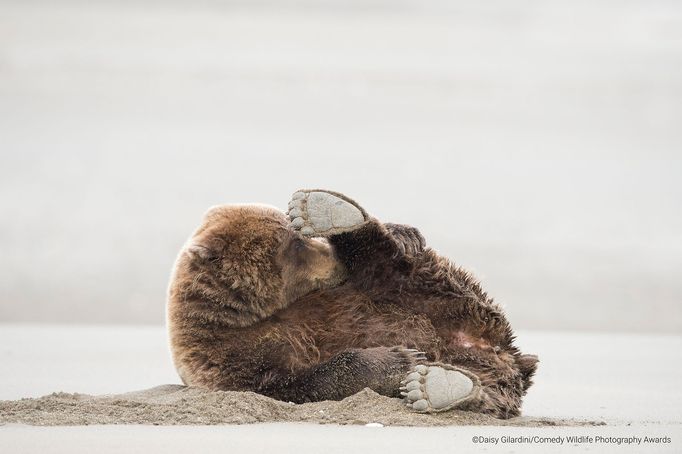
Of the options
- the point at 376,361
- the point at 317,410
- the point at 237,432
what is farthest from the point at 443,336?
the point at 237,432

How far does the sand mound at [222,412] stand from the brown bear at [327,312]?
189 millimetres

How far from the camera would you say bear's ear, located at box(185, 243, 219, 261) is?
666 cm

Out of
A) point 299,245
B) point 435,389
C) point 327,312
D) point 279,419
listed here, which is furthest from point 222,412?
point 299,245

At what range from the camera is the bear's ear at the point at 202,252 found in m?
6.66

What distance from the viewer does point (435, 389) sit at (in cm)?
596

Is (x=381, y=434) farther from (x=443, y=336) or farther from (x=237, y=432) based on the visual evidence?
(x=443, y=336)

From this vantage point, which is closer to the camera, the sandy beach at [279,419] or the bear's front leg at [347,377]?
the sandy beach at [279,419]

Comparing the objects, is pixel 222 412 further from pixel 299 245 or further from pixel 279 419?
pixel 299 245

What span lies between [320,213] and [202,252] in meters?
0.77

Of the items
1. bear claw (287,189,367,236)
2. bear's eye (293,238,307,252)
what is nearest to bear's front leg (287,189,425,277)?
bear claw (287,189,367,236)

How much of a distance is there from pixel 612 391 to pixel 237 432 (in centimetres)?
412

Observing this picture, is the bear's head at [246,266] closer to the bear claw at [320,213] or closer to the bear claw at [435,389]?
the bear claw at [320,213]

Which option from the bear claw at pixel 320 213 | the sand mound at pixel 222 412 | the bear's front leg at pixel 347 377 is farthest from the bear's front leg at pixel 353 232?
the sand mound at pixel 222 412

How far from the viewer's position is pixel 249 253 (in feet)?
22.1
